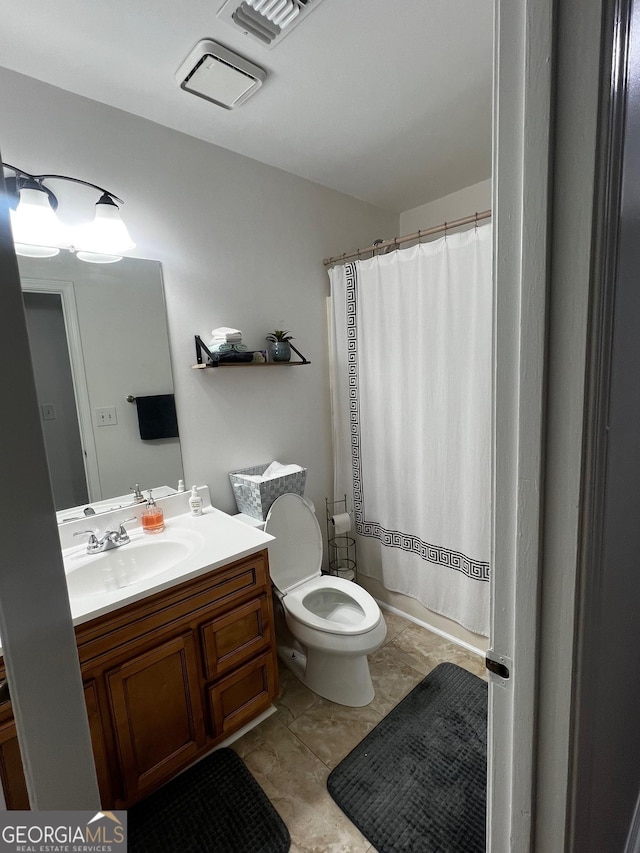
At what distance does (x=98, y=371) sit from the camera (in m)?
1.57

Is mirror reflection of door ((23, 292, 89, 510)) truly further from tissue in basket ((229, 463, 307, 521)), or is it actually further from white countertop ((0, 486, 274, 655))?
tissue in basket ((229, 463, 307, 521))

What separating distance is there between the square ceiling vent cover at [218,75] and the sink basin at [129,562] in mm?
1633

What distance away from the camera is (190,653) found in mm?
1363

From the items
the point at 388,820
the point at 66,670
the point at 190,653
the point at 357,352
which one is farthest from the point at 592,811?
the point at 357,352

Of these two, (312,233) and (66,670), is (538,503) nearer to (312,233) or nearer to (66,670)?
(66,670)

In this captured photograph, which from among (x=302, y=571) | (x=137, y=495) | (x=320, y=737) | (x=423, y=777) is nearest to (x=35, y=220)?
(x=137, y=495)

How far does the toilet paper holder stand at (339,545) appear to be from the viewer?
2463 millimetres

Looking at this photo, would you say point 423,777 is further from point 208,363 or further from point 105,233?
point 105,233

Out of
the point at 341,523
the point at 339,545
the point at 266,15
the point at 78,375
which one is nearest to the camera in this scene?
the point at 266,15

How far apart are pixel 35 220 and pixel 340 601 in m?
1.99

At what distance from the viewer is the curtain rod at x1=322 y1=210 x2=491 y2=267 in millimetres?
1695

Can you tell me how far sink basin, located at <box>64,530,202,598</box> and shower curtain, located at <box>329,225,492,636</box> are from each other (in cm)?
110

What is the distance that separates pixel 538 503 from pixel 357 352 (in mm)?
1733

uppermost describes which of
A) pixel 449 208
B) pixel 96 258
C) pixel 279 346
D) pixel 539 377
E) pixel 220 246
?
pixel 449 208
